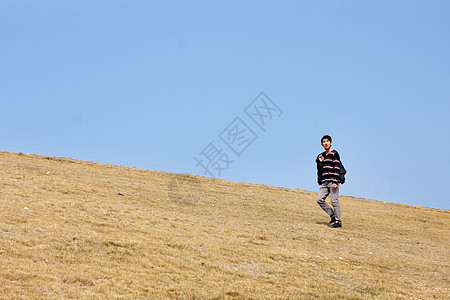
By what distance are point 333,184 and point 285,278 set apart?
829cm

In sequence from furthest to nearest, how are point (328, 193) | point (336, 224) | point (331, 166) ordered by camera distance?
1. point (336, 224)
2. point (328, 193)
3. point (331, 166)

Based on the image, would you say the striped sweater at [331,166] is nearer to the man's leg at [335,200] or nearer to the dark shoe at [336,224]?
the man's leg at [335,200]

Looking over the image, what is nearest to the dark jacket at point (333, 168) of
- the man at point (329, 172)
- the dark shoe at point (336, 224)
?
the man at point (329, 172)

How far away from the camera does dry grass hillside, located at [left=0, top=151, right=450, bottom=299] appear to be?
873cm

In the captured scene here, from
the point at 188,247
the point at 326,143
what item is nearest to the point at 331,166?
the point at 326,143

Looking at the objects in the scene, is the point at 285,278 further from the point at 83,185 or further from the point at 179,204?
the point at 83,185

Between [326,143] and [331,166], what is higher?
[326,143]

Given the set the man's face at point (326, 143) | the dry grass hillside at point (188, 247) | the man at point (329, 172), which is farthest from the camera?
the man at point (329, 172)

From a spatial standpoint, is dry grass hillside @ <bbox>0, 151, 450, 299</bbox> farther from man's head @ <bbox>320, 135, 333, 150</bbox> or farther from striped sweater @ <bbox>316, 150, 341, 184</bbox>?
man's head @ <bbox>320, 135, 333, 150</bbox>

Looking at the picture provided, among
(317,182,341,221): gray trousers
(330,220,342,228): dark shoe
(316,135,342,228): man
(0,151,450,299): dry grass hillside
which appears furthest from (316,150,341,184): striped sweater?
(0,151,450,299): dry grass hillside

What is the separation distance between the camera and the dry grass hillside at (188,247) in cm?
873

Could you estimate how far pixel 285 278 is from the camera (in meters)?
10.3

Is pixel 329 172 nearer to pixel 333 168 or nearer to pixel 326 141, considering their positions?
pixel 333 168

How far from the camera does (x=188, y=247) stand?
1181 centimetres
